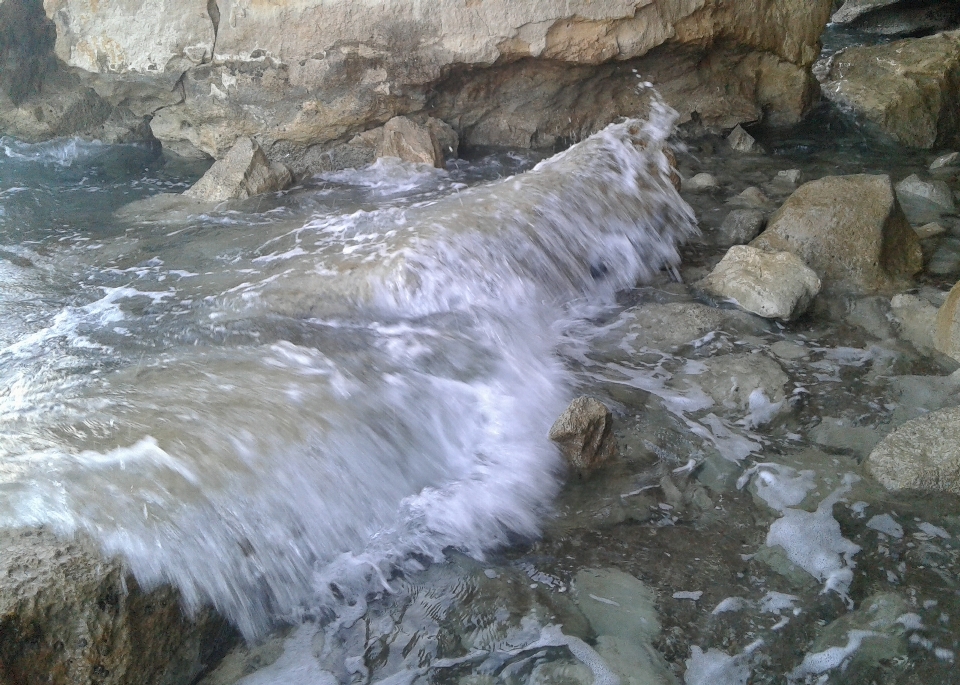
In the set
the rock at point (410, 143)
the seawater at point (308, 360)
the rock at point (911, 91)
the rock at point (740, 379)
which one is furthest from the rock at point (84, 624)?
the rock at point (911, 91)

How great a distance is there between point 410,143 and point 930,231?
350cm

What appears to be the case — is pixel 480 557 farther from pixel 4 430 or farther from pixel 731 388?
pixel 4 430

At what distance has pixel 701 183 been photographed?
5.59 m

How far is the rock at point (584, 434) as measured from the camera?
2.88 m

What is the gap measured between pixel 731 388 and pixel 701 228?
1950 millimetres

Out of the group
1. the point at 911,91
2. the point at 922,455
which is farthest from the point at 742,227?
the point at 911,91

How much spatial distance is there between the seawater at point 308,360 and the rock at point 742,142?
3.24 feet

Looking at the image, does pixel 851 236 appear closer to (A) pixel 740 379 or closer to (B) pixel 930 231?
(B) pixel 930 231

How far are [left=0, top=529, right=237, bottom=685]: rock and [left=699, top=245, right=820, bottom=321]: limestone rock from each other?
9.60 ft

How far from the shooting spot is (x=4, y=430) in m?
2.72

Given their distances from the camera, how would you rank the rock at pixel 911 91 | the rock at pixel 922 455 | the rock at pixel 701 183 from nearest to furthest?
the rock at pixel 922 455 < the rock at pixel 701 183 < the rock at pixel 911 91

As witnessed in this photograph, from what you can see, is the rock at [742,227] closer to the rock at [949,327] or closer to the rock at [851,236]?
the rock at [851,236]

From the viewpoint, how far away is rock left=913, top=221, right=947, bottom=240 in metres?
4.64

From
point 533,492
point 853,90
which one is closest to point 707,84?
point 853,90
